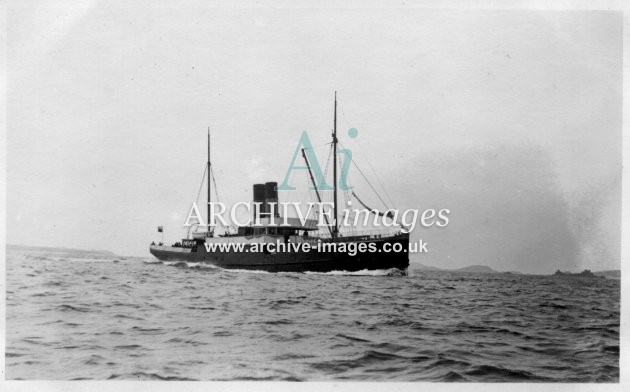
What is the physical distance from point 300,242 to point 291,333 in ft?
7.38

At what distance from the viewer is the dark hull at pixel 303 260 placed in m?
8.81

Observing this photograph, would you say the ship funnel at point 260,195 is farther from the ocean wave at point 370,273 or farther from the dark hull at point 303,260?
the ocean wave at point 370,273

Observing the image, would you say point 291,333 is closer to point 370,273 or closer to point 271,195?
point 271,195

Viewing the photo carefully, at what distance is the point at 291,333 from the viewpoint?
7016 mm

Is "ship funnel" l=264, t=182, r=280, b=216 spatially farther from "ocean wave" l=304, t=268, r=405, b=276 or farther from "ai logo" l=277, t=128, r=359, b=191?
"ocean wave" l=304, t=268, r=405, b=276

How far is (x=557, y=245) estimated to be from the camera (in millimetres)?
7547

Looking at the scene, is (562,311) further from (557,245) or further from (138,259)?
(138,259)

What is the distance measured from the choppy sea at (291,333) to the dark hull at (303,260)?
886 millimetres

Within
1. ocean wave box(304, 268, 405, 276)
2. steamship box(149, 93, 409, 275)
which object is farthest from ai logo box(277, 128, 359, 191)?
ocean wave box(304, 268, 405, 276)

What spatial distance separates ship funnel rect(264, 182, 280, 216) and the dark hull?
164 centimetres

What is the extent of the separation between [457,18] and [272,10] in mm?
2637

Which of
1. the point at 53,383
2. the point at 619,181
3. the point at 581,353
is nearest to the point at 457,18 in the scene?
the point at 619,181

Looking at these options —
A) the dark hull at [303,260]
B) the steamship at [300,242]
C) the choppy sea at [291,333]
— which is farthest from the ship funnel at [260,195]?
the dark hull at [303,260]

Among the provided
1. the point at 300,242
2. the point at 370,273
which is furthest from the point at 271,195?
the point at 370,273
